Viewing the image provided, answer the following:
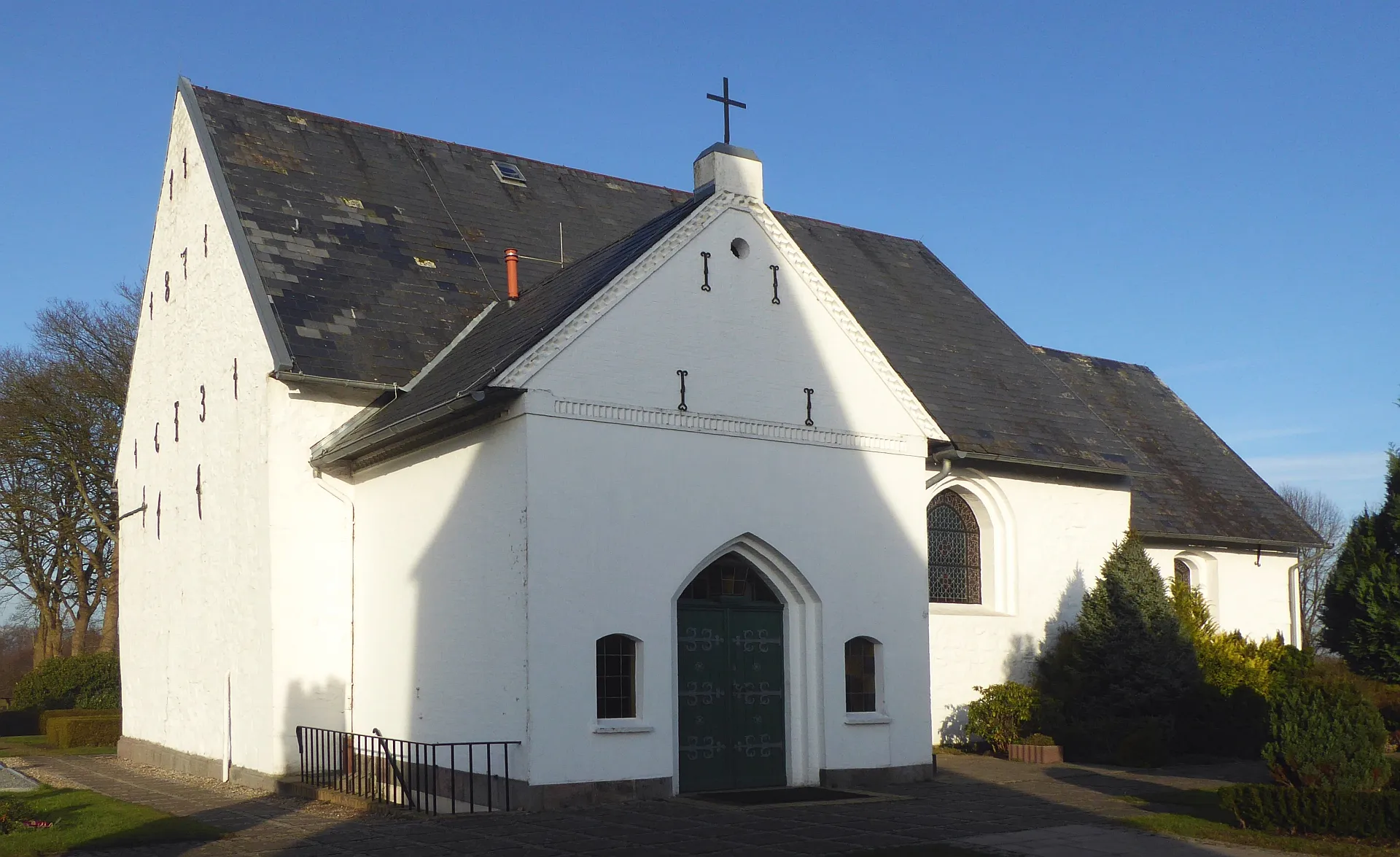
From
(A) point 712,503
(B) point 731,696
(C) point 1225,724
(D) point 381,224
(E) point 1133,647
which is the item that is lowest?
(C) point 1225,724

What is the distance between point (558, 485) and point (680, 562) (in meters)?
1.86

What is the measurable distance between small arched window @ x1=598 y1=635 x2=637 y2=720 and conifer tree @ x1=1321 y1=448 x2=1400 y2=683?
35.9ft

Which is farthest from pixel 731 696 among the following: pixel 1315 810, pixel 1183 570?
pixel 1183 570

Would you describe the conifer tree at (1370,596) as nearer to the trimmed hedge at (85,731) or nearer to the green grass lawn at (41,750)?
the green grass lawn at (41,750)

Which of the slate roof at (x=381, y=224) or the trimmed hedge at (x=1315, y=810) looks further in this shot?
the slate roof at (x=381, y=224)

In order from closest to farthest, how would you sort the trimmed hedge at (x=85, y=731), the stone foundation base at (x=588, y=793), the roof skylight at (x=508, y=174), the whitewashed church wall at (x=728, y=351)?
the stone foundation base at (x=588, y=793)
the whitewashed church wall at (x=728, y=351)
the roof skylight at (x=508, y=174)
the trimmed hedge at (x=85, y=731)

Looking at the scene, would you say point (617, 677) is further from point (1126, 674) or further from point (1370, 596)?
point (1370, 596)

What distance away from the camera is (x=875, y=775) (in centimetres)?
1658

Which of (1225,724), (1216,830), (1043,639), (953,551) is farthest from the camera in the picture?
(1043,639)

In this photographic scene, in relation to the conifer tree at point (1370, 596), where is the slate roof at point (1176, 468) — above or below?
above

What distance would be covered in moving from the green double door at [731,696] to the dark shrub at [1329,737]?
19.6ft

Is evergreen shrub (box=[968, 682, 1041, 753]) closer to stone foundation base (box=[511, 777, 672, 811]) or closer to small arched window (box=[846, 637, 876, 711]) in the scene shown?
small arched window (box=[846, 637, 876, 711])

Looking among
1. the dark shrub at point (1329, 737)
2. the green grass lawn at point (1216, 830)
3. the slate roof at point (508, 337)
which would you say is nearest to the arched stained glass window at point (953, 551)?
the green grass lawn at point (1216, 830)

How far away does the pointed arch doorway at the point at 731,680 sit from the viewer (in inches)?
607
